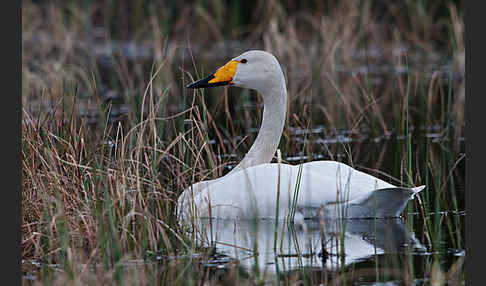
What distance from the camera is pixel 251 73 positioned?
7133mm

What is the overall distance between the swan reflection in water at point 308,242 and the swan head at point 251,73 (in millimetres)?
1321

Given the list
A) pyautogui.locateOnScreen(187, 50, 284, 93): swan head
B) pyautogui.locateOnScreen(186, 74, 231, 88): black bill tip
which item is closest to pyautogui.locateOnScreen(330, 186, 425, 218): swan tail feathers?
pyautogui.locateOnScreen(187, 50, 284, 93): swan head

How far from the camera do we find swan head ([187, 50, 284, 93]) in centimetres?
708

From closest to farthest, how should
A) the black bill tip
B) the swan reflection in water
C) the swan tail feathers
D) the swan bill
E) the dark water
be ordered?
the dark water, the swan reflection in water, the swan tail feathers, the black bill tip, the swan bill

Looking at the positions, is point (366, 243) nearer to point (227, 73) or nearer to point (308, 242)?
point (308, 242)

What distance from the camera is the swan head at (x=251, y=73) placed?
7078 mm

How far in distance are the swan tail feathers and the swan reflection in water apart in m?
0.06

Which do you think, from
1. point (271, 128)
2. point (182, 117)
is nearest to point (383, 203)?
point (271, 128)

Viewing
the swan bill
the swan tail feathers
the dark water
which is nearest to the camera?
the dark water

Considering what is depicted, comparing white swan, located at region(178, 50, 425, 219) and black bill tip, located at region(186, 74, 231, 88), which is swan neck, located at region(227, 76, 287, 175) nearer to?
black bill tip, located at region(186, 74, 231, 88)

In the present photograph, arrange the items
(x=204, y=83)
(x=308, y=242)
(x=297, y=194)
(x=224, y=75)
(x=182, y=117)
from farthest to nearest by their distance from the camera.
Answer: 1. (x=224, y=75)
2. (x=204, y=83)
3. (x=182, y=117)
4. (x=297, y=194)
5. (x=308, y=242)

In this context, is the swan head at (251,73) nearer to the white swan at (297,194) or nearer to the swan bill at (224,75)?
the swan bill at (224,75)

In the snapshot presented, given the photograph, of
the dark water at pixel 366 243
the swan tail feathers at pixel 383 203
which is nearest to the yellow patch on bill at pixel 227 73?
the dark water at pixel 366 243

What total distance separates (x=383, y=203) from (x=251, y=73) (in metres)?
1.70
